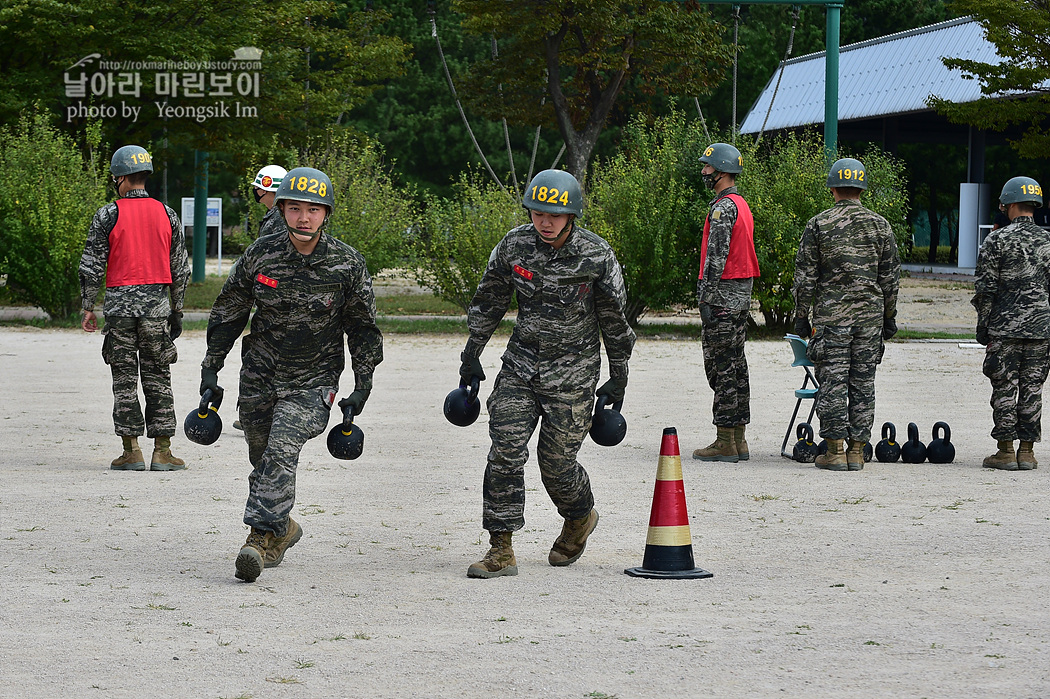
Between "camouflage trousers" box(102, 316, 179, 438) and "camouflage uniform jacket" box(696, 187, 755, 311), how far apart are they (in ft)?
12.9

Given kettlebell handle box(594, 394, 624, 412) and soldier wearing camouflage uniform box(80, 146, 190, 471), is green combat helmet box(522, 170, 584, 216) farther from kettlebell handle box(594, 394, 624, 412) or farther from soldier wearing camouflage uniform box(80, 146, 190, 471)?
soldier wearing camouflage uniform box(80, 146, 190, 471)

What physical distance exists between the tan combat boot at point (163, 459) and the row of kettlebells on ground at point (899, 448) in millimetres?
4566

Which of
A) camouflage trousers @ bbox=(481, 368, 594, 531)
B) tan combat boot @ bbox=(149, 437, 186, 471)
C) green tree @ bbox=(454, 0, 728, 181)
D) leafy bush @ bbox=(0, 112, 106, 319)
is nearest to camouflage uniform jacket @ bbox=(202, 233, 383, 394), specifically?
camouflage trousers @ bbox=(481, 368, 594, 531)

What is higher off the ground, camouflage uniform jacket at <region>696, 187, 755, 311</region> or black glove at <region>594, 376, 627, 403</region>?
camouflage uniform jacket at <region>696, 187, 755, 311</region>

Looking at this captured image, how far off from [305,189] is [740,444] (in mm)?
5092

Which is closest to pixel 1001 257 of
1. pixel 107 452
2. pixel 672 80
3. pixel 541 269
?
pixel 541 269

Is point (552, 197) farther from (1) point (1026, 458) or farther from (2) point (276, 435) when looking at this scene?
(1) point (1026, 458)

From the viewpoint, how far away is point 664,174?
73.1ft

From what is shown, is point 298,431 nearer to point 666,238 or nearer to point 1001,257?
point 1001,257

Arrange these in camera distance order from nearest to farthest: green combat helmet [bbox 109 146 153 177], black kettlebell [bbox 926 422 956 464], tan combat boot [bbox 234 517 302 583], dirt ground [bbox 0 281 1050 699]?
dirt ground [bbox 0 281 1050 699] < tan combat boot [bbox 234 517 302 583] < green combat helmet [bbox 109 146 153 177] < black kettlebell [bbox 926 422 956 464]

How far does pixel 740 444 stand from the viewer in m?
10.6

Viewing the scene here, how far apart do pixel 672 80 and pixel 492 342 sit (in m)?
20.0

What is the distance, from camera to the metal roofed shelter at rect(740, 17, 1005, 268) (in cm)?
3850

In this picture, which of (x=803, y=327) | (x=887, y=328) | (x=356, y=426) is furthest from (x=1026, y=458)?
(x=356, y=426)
